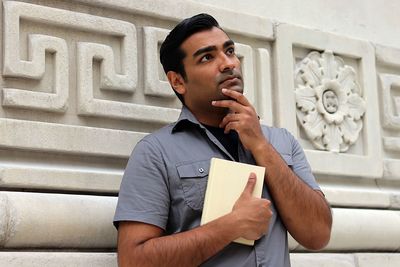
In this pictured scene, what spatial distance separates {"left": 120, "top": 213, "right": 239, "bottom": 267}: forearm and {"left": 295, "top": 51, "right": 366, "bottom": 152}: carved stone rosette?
3.82 feet

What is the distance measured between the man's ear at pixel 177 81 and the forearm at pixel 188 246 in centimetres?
46

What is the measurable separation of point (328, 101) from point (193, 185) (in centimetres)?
120

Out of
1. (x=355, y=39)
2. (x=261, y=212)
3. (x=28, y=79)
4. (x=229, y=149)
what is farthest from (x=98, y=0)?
(x=355, y=39)

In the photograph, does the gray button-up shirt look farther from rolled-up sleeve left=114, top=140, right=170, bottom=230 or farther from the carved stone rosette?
the carved stone rosette

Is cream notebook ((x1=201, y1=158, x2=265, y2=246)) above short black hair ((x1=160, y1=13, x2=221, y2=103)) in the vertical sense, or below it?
below

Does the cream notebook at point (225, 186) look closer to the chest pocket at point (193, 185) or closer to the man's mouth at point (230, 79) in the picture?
the chest pocket at point (193, 185)

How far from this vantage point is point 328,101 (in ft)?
11.6

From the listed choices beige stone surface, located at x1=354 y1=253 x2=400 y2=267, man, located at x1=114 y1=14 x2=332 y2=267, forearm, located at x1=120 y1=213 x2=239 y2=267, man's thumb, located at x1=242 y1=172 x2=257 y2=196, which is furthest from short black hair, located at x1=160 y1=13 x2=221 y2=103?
beige stone surface, located at x1=354 y1=253 x2=400 y2=267

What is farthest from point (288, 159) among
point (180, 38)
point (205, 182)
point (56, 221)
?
point (56, 221)

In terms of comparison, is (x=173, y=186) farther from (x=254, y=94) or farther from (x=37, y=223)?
(x=254, y=94)

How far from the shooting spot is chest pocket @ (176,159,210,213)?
2.44 m

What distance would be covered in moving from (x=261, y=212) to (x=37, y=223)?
59 cm

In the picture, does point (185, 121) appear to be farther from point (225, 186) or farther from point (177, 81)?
point (225, 186)

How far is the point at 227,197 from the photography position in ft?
7.95
